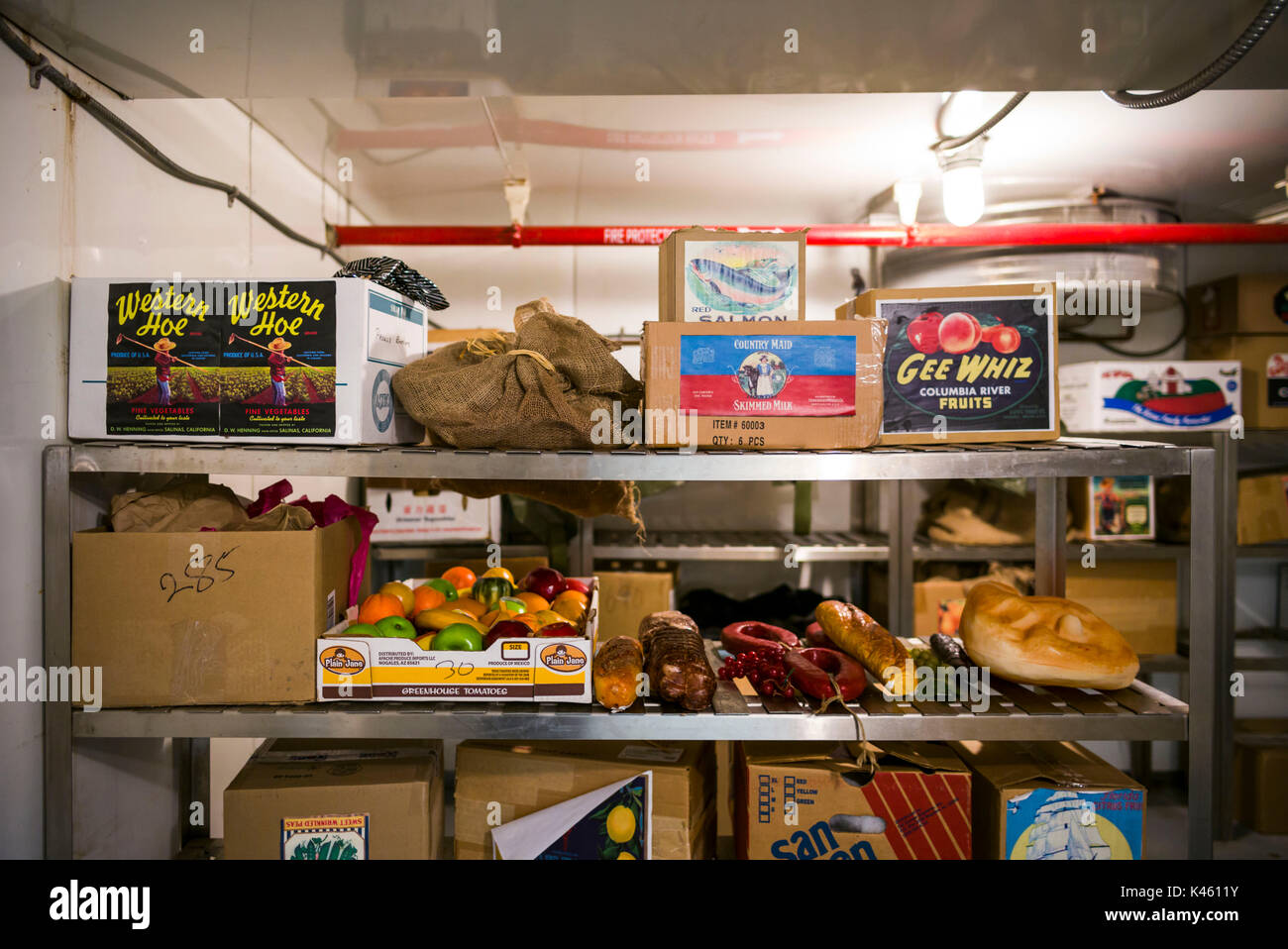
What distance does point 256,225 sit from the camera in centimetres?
240

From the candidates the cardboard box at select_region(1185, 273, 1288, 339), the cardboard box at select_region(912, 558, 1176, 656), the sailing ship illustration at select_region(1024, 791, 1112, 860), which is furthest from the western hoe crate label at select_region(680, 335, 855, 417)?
the cardboard box at select_region(1185, 273, 1288, 339)

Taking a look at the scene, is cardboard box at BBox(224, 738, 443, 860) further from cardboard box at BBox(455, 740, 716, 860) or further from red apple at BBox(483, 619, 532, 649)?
red apple at BBox(483, 619, 532, 649)

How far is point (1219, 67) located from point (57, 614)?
7.77ft

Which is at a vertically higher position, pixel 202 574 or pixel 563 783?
pixel 202 574

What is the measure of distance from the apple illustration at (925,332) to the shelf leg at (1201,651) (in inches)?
A: 19.5

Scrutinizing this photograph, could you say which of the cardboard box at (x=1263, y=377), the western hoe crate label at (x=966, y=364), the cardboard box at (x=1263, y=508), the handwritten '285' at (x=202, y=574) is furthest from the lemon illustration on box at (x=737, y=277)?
the cardboard box at (x=1263, y=508)

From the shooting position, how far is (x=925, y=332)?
1.56 metres

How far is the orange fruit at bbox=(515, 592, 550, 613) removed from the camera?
6.08ft

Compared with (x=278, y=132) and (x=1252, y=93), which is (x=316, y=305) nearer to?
(x=278, y=132)

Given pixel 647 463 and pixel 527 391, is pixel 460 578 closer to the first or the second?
pixel 527 391

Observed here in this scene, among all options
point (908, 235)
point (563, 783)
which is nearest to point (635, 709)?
point (563, 783)

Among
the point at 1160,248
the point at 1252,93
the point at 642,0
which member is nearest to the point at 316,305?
the point at 642,0
